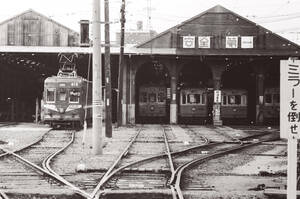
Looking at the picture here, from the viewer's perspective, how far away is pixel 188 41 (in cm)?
3797

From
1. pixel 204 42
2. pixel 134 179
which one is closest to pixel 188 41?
pixel 204 42

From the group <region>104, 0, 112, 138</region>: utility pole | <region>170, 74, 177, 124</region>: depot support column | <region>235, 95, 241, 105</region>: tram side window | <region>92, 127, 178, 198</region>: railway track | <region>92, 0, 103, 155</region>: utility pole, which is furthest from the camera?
<region>235, 95, 241, 105</region>: tram side window

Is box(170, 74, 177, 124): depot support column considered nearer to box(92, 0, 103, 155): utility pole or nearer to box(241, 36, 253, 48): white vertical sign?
box(241, 36, 253, 48): white vertical sign

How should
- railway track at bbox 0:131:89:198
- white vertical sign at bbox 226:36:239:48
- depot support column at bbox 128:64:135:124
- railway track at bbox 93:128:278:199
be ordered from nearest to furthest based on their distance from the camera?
railway track at bbox 93:128:278:199 < railway track at bbox 0:131:89:198 < white vertical sign at bbox 226:36:239:48 < depot support column at bbox 128:64:135:124

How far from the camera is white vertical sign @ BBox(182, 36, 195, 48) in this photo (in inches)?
1487

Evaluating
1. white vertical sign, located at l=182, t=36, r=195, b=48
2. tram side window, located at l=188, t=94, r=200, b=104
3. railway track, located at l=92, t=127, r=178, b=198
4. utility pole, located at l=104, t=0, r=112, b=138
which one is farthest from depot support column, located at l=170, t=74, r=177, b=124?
railway track, located at l=92, t=127, r=178, b=198

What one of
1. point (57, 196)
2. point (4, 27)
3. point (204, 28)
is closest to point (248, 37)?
point (204, 28)

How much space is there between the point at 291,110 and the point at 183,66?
33.7m

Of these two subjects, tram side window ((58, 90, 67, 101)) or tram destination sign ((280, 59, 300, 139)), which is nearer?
tram destination sign ((280, 59, 300, 139))

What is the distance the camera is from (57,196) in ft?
29.4

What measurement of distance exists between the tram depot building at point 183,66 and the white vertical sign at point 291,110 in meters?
29.3

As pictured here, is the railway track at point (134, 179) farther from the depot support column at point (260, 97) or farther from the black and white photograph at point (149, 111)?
the depot support column at point (260, 97)

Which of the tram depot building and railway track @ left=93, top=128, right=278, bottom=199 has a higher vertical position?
the tram depot building

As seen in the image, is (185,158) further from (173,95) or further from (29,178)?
(173,95)
